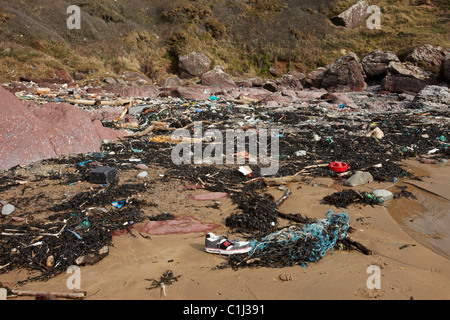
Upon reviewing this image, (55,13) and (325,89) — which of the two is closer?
(325,89)

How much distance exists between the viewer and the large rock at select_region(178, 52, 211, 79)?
1759 centimetres

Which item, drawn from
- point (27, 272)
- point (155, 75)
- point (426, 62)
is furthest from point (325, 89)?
point (27, 272)

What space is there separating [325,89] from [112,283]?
14642 mm

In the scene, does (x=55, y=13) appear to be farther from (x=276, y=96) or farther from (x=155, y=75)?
(x=276, y=96)

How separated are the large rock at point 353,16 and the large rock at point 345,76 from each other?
42.4 ft

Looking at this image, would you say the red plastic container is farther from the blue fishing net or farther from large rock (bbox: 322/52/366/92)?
large rock (bbox: 322/52/366/92)

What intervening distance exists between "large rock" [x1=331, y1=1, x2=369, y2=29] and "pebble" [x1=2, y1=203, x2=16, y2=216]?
2740 cm

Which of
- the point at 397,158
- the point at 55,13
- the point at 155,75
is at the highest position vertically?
the point at 55,13

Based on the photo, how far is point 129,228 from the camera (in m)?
2.91

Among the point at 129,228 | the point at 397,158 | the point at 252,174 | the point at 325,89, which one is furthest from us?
the point at 325,89

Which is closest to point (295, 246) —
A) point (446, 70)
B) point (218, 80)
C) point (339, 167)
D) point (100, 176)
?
point (339, 167)

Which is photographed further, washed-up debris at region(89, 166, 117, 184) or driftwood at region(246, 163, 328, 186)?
driftwood at region(246, 163, 328, 186)

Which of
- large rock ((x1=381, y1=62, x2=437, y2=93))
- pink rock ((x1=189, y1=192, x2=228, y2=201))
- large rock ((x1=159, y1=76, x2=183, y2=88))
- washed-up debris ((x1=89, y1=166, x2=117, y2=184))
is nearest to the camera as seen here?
pink rock ((x1=189, y1=192, x2=228, y2=201))

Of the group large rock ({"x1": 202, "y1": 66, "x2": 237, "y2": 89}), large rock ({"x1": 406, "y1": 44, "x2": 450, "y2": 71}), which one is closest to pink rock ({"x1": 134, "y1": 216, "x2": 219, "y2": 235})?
large rock ({"x1": 202, "y1": 66, "x2": 237, "y2": 89})
